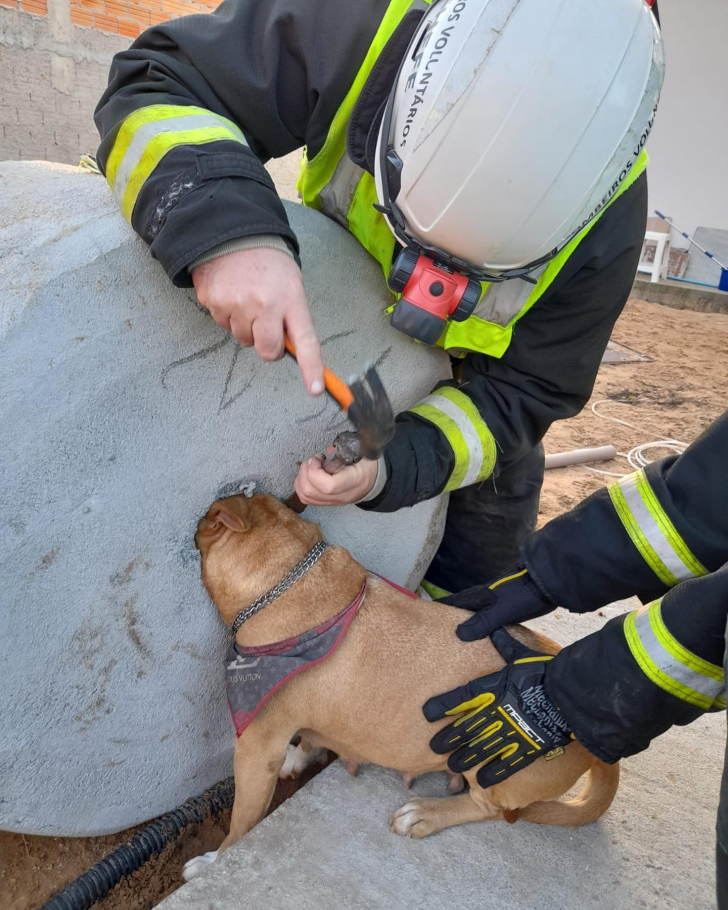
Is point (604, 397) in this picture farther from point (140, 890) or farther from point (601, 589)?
point (140, 890)

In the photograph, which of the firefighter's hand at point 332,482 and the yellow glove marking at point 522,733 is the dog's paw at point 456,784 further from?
the firefighter's hand at point 332,482

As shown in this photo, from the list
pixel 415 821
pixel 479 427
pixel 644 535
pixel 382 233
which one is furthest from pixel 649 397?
pixel 415 821

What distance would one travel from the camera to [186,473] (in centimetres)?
206

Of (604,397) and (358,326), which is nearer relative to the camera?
(358,326)

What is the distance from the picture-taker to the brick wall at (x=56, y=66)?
20.9 ft

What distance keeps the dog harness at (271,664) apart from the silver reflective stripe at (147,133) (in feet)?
4.07

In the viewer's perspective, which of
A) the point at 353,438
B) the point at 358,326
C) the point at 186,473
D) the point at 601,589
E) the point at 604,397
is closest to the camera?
the point at 353,438

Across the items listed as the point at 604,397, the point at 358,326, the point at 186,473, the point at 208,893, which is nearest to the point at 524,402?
the point at 358,326

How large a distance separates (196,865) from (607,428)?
16.6 ft

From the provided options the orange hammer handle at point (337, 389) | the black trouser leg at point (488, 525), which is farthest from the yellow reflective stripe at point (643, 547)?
the orange hammer handle at point (337, 389)

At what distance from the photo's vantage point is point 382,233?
228 centimetres

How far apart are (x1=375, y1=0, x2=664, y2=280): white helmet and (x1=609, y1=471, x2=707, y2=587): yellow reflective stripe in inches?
31.3

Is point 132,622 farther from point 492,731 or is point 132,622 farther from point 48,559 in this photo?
point 492,731

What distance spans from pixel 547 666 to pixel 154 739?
3.75 ft
